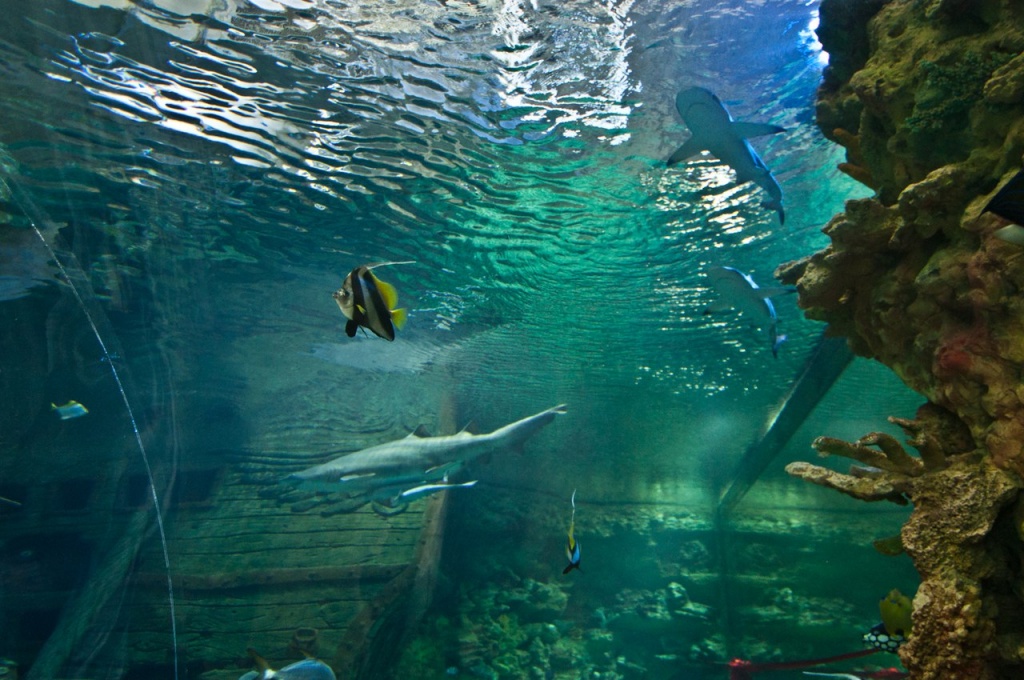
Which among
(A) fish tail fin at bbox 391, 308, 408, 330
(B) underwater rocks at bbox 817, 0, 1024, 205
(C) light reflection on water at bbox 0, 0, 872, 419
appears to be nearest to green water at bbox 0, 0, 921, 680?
(C) light reflection on water at bbox 0, 0, 872, 419

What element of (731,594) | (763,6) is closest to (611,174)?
(763,6)

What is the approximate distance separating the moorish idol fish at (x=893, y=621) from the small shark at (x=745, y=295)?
10.6ft

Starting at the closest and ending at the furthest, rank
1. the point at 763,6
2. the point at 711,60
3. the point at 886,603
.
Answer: the point at 886,603 < the point at 763,6 < the point at 711,60

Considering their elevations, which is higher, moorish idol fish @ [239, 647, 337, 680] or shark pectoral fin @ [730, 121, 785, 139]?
shark pectoral fin @ [730, 121, 785, 139]

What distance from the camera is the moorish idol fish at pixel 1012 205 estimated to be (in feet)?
5.44

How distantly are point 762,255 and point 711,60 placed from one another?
6.53 metres

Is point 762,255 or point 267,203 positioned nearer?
point 267,203

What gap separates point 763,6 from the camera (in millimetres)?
6074

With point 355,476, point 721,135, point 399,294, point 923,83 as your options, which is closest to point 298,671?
point 355,476

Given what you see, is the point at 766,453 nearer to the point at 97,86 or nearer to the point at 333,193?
the point at 333,193

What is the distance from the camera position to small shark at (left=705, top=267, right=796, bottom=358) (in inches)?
243

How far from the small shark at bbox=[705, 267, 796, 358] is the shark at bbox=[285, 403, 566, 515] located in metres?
5.54

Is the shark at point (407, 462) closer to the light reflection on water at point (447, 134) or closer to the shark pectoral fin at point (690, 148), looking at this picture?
the light reflection on water at point (447, 134)

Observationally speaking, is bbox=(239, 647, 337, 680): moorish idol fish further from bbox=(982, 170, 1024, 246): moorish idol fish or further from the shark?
bbox=(982, 170, 1024, 246): moorish idol fish
